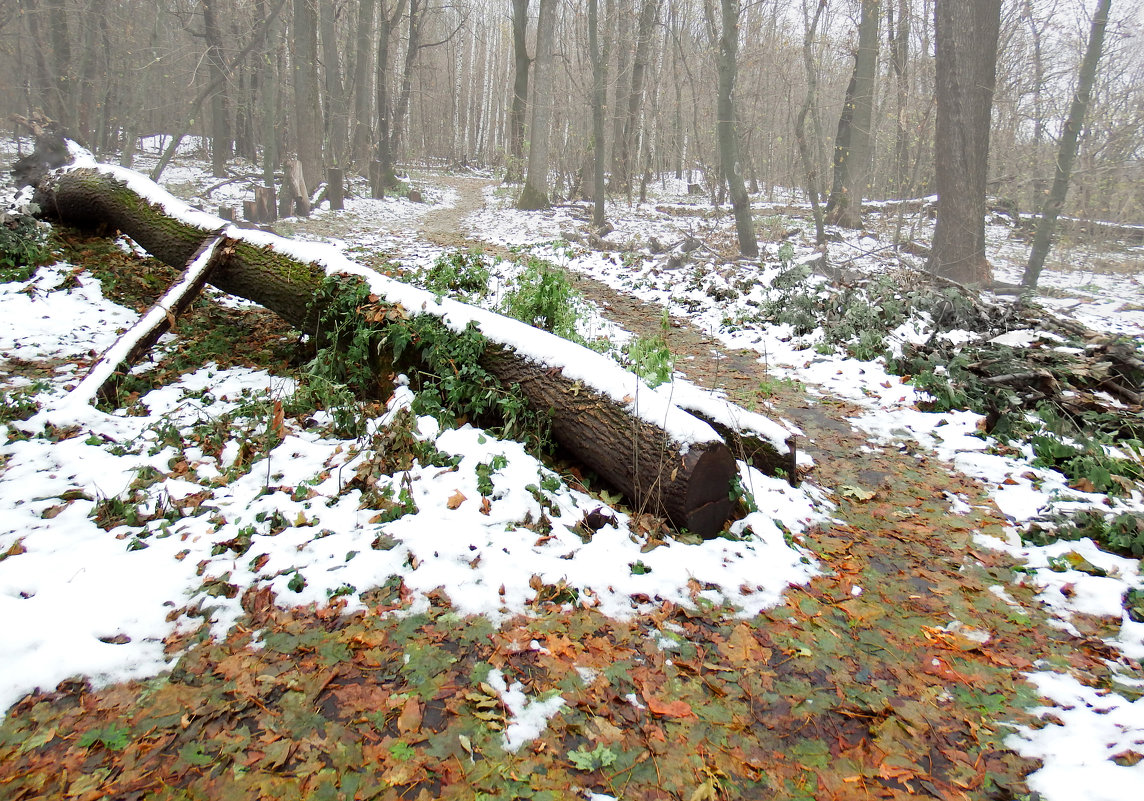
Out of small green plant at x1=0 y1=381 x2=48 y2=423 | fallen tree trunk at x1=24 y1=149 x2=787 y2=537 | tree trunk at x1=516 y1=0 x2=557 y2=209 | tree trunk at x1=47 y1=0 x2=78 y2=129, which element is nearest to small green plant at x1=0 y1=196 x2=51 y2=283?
fallen tree trunk at x1=24 y1=149 x2=787 y2=537

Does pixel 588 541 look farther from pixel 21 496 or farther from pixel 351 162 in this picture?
pixel 351 162

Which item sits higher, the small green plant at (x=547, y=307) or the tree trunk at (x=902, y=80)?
the tree trunk at (x=902, y=80)

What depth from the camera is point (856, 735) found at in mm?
2254

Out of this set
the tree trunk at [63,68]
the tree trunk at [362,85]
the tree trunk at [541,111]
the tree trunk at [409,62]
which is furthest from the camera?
the tree trunk at [409,62]

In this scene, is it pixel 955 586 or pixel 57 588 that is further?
pixel 955 586

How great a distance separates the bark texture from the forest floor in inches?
13.4

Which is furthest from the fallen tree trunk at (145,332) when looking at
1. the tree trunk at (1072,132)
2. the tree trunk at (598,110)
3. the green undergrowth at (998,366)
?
the tree trunk at (1072,132)

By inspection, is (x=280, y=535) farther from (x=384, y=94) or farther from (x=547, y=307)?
(x=384, y=94)

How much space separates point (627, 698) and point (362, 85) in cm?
2121

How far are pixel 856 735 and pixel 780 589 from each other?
0.86 m

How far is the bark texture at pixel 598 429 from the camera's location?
10.8 feet

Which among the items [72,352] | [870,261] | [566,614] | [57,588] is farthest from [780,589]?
[870,261]

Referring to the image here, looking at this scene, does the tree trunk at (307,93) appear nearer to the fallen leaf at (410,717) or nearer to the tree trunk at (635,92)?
the tree trunk at (635,92)

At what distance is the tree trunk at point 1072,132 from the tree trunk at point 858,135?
4846 millimetres
